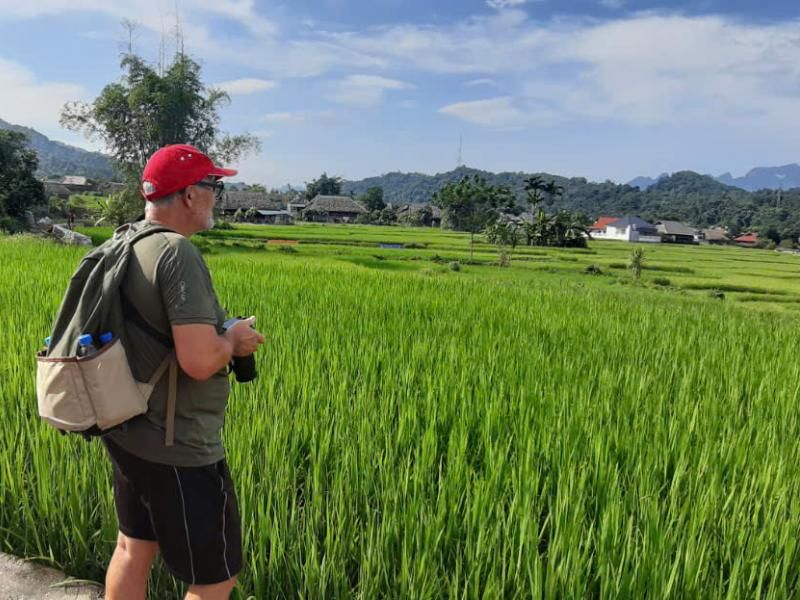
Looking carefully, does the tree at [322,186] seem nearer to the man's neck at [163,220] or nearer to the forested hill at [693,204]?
the forested hill at [693,204]

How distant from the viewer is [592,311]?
6895 mm

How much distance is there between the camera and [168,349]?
1.26 meters

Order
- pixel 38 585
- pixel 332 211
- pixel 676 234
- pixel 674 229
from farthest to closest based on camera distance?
pixel 332 211 < pixel 674 229 < pixel 676 234 < pixel 38 585

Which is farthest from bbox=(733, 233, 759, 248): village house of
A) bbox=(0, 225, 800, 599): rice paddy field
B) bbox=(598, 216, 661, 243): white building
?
bbox=(0, 225, 800, 599): rice paddy field

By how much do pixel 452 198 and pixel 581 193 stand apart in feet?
311

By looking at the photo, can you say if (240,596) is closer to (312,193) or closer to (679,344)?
(679,344)

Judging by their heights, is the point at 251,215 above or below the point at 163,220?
above

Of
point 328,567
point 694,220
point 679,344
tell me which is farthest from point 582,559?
point 694,220

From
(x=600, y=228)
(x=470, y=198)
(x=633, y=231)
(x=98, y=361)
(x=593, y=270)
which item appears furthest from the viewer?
(x=600, y=228)

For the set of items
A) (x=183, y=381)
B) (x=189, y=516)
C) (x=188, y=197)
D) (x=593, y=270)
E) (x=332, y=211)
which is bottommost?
(x=593, y=270)

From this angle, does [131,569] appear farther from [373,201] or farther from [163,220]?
[373,201]

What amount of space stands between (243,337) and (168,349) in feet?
0.55

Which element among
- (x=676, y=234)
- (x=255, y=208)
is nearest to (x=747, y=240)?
(x=676, y=234)

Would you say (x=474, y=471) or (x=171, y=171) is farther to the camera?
(x=474, y=471)
